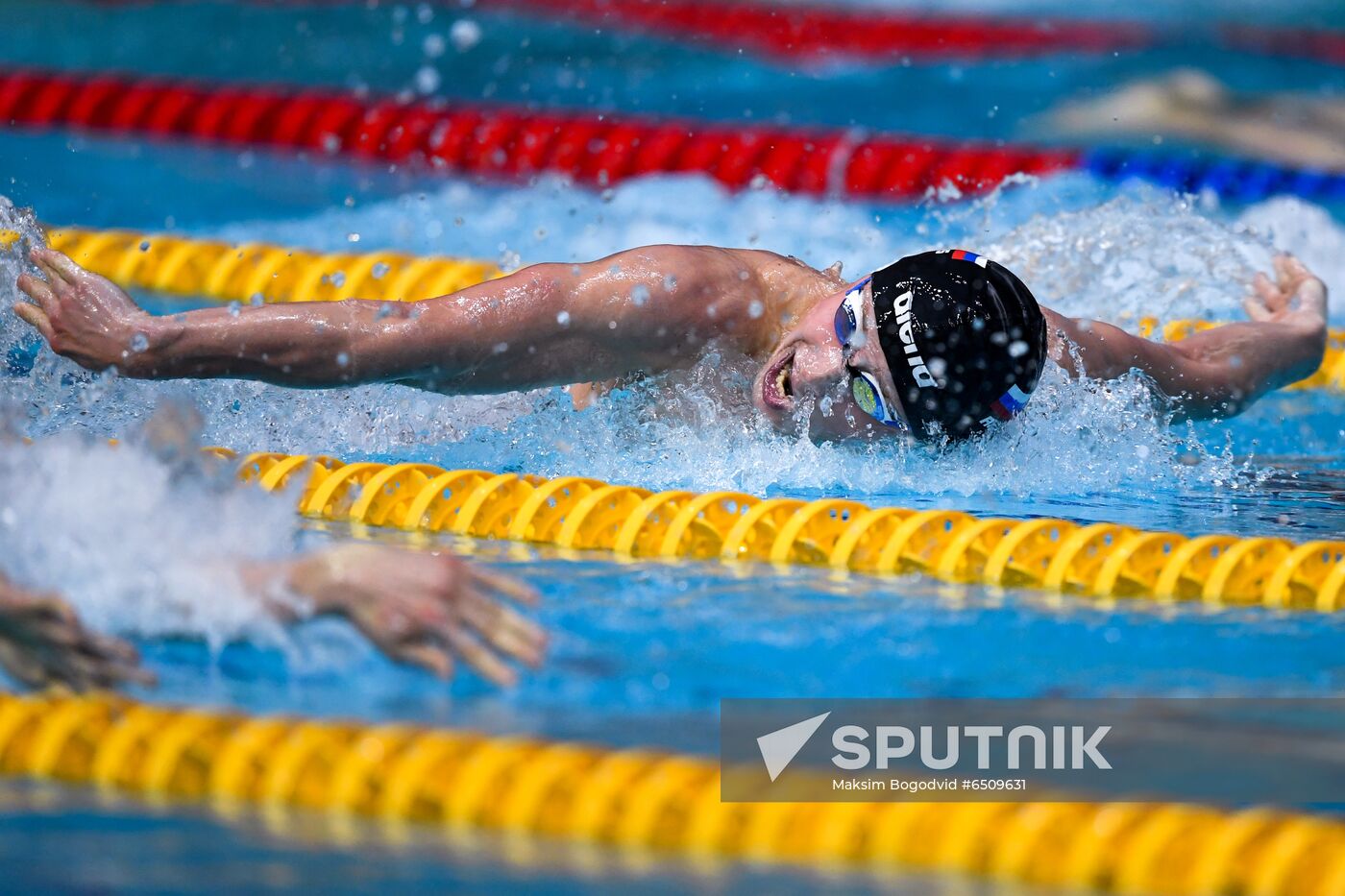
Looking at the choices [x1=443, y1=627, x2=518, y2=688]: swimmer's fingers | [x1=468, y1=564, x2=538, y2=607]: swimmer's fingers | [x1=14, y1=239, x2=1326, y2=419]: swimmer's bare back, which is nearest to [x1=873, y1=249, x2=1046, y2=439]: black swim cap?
[x1=14, y1=239, x2=1326, y2=419]: swimmer's bare back

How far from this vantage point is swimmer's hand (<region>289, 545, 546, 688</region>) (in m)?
2.10

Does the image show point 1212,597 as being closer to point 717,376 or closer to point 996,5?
point 717,376

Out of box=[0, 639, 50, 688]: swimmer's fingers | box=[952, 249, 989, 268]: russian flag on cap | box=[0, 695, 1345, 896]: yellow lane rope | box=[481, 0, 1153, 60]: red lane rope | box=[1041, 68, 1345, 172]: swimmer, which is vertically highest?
box=[481, 0, 1153, 60]: red lane rope

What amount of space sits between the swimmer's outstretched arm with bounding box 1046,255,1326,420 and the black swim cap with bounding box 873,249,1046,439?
39cm

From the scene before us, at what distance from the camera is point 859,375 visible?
3363 millimetres

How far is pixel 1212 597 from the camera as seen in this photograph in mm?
3037

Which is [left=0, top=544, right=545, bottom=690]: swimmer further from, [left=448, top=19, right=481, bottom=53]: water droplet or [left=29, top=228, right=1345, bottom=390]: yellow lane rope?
[left=448, top=19, right=481, bottom=53]: water droplet

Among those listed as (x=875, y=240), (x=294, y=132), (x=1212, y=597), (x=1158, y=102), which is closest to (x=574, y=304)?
(x=1212, y=597)

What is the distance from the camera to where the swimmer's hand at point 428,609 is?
2096mm

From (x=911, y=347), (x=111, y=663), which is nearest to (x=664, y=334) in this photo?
(x=911, y=347)

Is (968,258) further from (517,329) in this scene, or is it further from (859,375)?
(517,329)

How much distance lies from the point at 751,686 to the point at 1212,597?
0.99m

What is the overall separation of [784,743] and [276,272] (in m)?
3.19

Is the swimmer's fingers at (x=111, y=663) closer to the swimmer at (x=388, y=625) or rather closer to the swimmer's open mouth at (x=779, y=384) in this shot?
the swimmer at (x=388, y=625)
